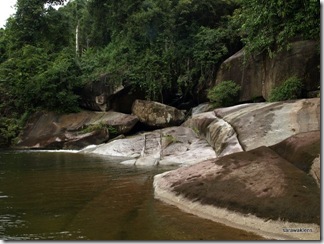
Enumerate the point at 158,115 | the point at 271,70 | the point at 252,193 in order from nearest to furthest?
the point at 252,193 → the point at 271,70 → the point at 158,115

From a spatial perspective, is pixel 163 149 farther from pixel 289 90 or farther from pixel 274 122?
pixel 289 90

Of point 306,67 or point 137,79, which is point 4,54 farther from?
point 306,67

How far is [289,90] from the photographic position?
15312 mm

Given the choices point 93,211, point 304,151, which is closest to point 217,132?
point 304,151

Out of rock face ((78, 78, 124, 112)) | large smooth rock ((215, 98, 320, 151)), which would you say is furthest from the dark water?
rock face ((78, 78, 124, 112))

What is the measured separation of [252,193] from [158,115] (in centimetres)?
1542

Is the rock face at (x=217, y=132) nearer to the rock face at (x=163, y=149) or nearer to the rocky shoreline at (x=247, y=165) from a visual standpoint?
the rocky shoreline at (x=247, y=165)

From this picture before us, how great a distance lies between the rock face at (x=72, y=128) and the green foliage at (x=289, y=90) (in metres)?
8.73

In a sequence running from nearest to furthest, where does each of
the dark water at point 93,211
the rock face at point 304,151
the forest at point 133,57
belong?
the dark water at point 93,211
the rock face at point 304,151
the forest at point 133,57

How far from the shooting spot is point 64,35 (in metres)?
30.6

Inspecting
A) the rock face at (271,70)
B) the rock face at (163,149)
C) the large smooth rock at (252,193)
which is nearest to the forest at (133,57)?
the rock face at (271,70)

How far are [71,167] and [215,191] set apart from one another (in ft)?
24.9

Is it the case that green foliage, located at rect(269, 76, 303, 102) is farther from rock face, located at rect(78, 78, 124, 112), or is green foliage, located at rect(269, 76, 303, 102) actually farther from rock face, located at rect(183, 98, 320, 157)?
rock face, located at rect(78, 78, 124, 112)

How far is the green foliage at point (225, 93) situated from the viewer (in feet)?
61.7
